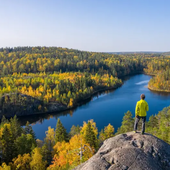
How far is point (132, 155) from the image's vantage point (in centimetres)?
1063

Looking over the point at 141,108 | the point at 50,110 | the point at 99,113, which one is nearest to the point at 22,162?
the point at 141,108

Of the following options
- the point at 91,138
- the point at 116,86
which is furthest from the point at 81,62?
the point at 91,138

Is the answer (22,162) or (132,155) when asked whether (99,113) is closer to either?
(22,162)

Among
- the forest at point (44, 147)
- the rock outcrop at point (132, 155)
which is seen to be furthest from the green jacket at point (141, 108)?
the forest at point (44, 147)

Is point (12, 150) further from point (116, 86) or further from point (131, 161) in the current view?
point (116, 86)

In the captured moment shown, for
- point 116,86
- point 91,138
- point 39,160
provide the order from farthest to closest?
1. point 116,86
2. point 91,138
3. point 39,160

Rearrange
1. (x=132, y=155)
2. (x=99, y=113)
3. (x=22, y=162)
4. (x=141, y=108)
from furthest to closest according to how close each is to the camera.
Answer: (x=99, y=113) → (x=22, y=162) → (x=141, y=108) → (x=132, y=155)

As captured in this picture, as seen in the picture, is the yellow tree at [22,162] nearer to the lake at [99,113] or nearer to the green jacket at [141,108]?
the lake at [99,113]

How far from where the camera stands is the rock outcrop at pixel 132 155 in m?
9.99

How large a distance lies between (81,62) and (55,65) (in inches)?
1145

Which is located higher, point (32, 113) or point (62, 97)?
point (62, 97)

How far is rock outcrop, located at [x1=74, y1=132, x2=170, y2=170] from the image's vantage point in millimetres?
9992

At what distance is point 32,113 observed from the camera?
86.1 meters

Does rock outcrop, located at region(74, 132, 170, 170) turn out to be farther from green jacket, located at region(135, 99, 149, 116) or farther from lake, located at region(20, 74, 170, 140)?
lake, located at region(20, 74, 170, 140)
